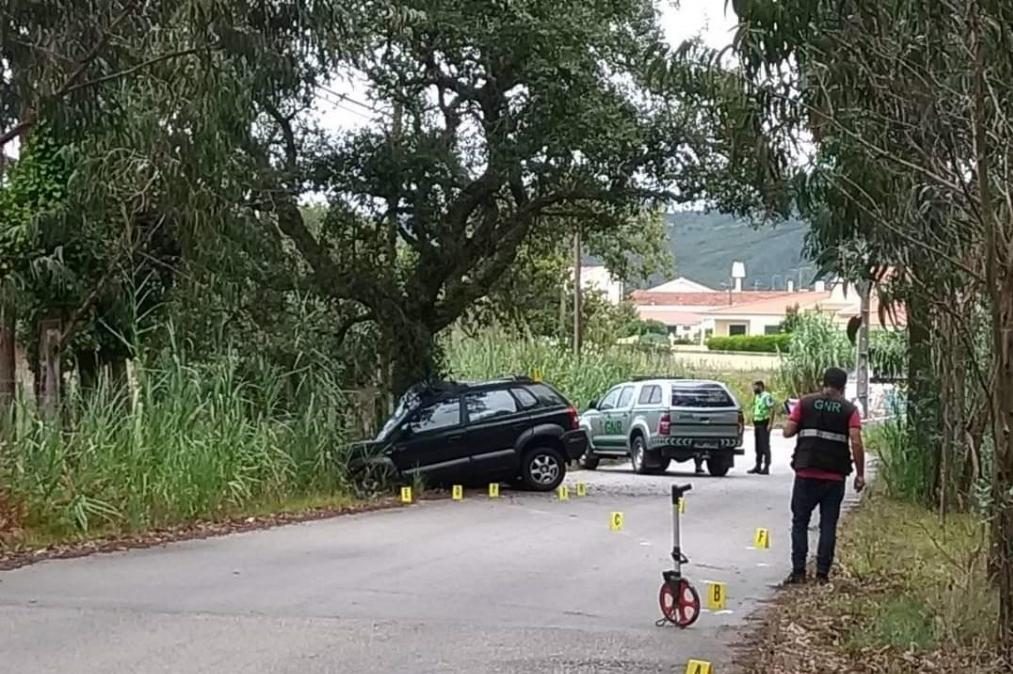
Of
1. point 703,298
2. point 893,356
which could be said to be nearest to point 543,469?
point 893,356

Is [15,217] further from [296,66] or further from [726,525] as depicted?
[726,525]

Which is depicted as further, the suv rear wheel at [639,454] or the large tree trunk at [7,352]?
the suv rear wheel at [639,454]

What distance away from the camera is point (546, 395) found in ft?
78.1

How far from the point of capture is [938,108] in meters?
8.73

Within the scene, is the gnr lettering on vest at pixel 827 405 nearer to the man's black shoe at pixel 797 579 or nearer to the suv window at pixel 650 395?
the man's black shoe at pixel 797 579

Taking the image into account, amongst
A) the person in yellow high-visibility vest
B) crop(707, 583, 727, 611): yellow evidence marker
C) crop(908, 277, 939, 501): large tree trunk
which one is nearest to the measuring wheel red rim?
crop(707, 583, 727, 611): yellow evidence marker

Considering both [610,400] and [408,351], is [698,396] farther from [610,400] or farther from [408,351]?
[408,351]

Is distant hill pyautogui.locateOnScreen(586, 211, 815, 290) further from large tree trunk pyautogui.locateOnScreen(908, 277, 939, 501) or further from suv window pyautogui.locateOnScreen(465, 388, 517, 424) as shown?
large tree trunk pyautogui.locateOnScreen(908, 277, 939, 501)

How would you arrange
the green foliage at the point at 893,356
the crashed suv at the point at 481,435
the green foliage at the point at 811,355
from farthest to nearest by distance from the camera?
the green foliage at the point at 811,355
the crashed suv at the point at 481,435
the green foliage at the point at 893,356

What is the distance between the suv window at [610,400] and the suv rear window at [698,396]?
2488mm

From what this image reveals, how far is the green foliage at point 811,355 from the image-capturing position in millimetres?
47594

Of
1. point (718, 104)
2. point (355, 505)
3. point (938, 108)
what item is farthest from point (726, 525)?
point (938, 108)

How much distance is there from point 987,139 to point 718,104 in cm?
256

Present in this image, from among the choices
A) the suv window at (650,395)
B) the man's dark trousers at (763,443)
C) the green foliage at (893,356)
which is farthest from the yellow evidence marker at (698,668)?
the man's dark trousers at (763,443)
